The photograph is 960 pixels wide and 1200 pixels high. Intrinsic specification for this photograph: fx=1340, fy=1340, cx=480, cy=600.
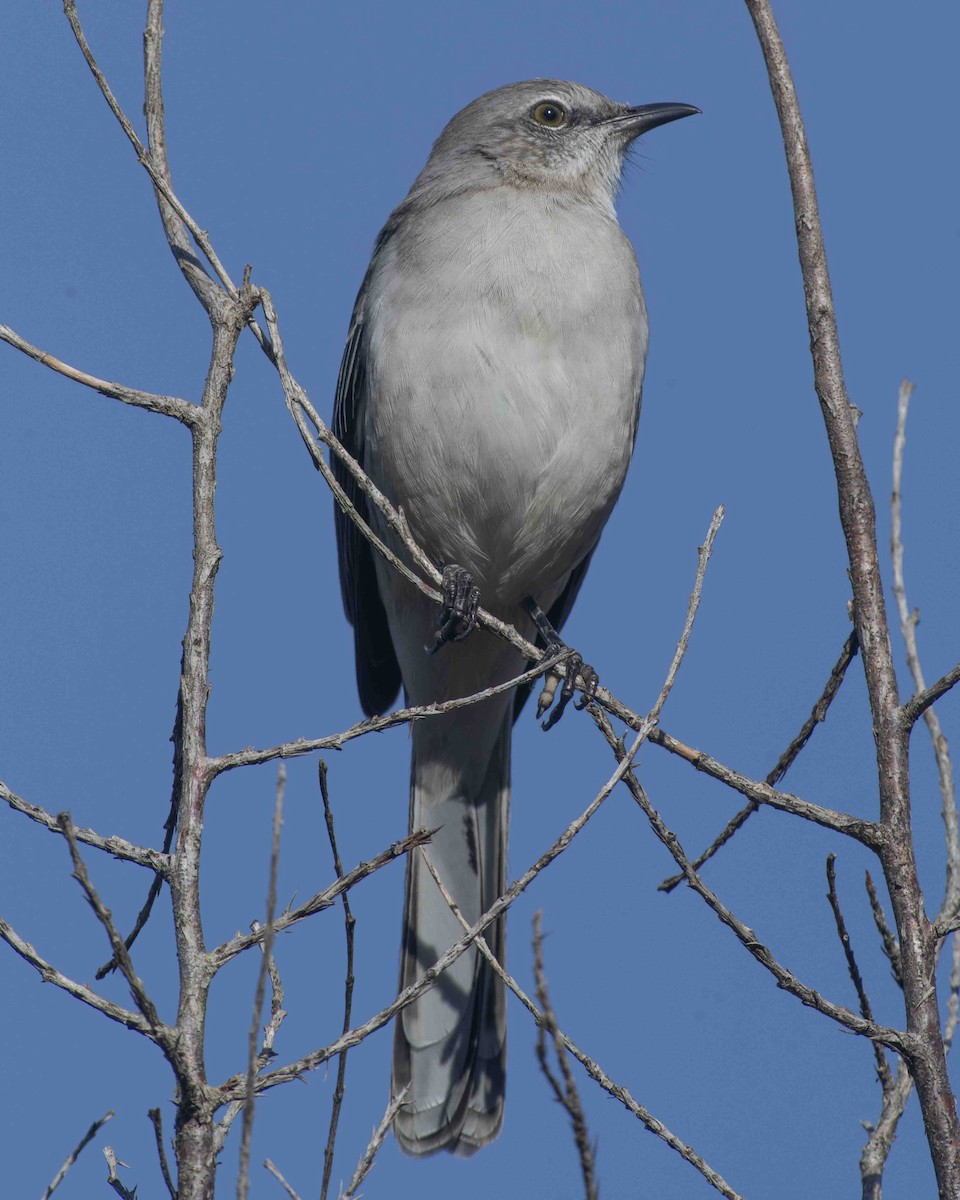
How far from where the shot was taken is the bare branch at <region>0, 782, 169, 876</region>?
2750 millimetres

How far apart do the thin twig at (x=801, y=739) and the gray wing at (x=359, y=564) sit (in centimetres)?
261

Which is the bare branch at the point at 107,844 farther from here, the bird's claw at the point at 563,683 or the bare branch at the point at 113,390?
the bird's claw at the point at 563,683

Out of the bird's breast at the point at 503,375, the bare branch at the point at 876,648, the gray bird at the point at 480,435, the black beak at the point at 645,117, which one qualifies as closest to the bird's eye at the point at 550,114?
the gray bird at the point at 480,435

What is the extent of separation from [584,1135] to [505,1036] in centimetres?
332

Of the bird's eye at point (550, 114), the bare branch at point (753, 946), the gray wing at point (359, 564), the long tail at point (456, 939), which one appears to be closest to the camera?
the bare branch at point (753, 946)

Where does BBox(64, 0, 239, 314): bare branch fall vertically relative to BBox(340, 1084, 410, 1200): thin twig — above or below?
above

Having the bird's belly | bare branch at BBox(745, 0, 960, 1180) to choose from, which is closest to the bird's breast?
the bird's belly

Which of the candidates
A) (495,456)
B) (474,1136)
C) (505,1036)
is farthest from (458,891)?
(495,456)

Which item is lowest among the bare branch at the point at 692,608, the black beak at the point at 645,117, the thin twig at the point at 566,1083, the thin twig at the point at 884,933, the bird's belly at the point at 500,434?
the thin twig at the point at 566,1083

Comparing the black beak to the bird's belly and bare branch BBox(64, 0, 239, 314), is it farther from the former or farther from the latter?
bare branch BBox(64, 0, 239, 314)

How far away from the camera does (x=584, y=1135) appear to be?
209 cm

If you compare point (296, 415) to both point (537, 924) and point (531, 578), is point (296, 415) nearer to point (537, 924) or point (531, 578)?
point (537, 924)

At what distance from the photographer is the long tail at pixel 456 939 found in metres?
5.06

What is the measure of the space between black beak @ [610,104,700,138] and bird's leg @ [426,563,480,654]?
2.29m
